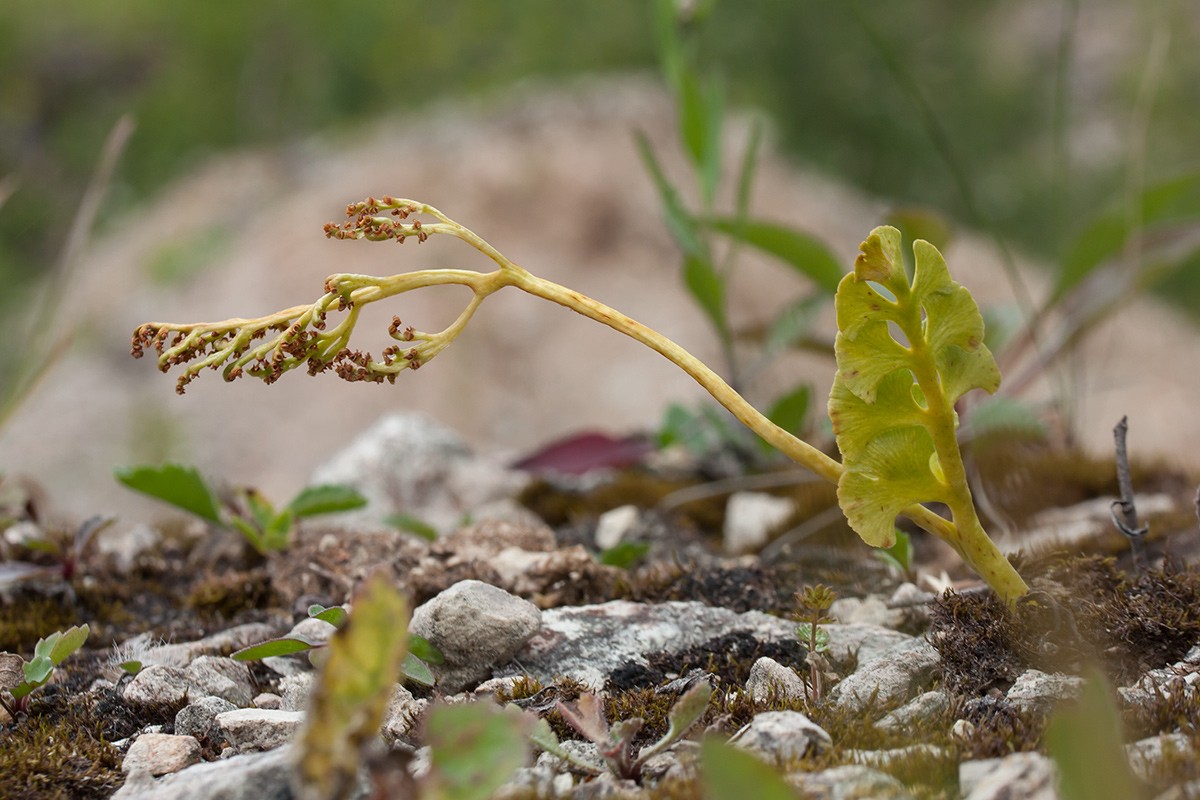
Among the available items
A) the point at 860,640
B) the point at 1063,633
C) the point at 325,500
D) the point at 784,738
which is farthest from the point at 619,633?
the point at 325,500

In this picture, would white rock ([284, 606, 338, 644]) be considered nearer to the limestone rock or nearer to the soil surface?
the soil surface

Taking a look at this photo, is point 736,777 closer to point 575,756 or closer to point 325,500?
point 575,756

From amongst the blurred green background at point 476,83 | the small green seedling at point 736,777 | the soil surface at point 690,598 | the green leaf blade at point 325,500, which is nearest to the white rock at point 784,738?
the soil surface at point 690,598

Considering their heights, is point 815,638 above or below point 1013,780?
above

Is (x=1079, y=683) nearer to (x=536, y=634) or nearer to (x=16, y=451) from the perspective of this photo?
(x=536, y=634)

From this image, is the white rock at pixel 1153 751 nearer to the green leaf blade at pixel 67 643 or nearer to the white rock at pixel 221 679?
the white rock at pixel 221 679
